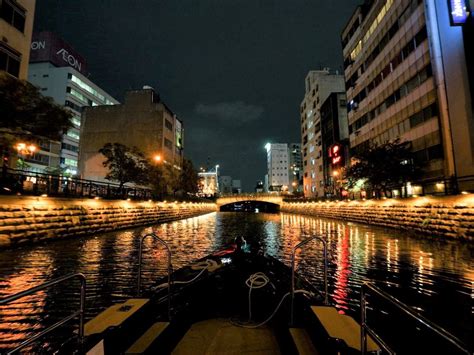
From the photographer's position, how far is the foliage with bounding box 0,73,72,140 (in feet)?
49.5

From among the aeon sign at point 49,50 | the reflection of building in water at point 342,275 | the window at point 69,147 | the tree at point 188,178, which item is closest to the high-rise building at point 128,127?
the tree at point 188,178

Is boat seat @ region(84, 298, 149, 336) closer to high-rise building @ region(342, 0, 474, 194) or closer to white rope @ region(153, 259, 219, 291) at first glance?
white rope @ region(153, 259, 219, 291)

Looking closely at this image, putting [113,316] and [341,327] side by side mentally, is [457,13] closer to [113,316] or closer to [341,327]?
[341,327]

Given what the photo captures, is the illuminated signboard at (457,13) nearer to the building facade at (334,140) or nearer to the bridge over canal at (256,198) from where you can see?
the building facade at (334,140)

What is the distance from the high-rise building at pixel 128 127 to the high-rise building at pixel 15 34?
33318mm

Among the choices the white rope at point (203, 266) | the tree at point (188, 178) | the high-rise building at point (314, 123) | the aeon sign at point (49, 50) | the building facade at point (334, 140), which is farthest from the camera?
the aeon sign at point (49, 50)

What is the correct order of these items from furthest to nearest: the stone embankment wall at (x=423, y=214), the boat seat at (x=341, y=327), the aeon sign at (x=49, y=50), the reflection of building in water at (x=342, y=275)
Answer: the aeon sign at (x=49, y=50)
the stone embankment wall at (x=423, y=214)
the reflection of building in water at (x=342, y=275)
the boat seat at (x=341, y=327)

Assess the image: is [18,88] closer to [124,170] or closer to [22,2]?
[22,2]

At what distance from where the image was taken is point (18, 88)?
15.5 metres

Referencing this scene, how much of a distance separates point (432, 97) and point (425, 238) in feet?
53.2

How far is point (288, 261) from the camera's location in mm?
12914

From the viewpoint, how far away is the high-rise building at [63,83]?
73250mm

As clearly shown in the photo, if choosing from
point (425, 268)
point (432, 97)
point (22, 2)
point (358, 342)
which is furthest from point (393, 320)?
point (22, 2)

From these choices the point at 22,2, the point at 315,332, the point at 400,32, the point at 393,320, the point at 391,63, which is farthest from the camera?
the point at 391,63
